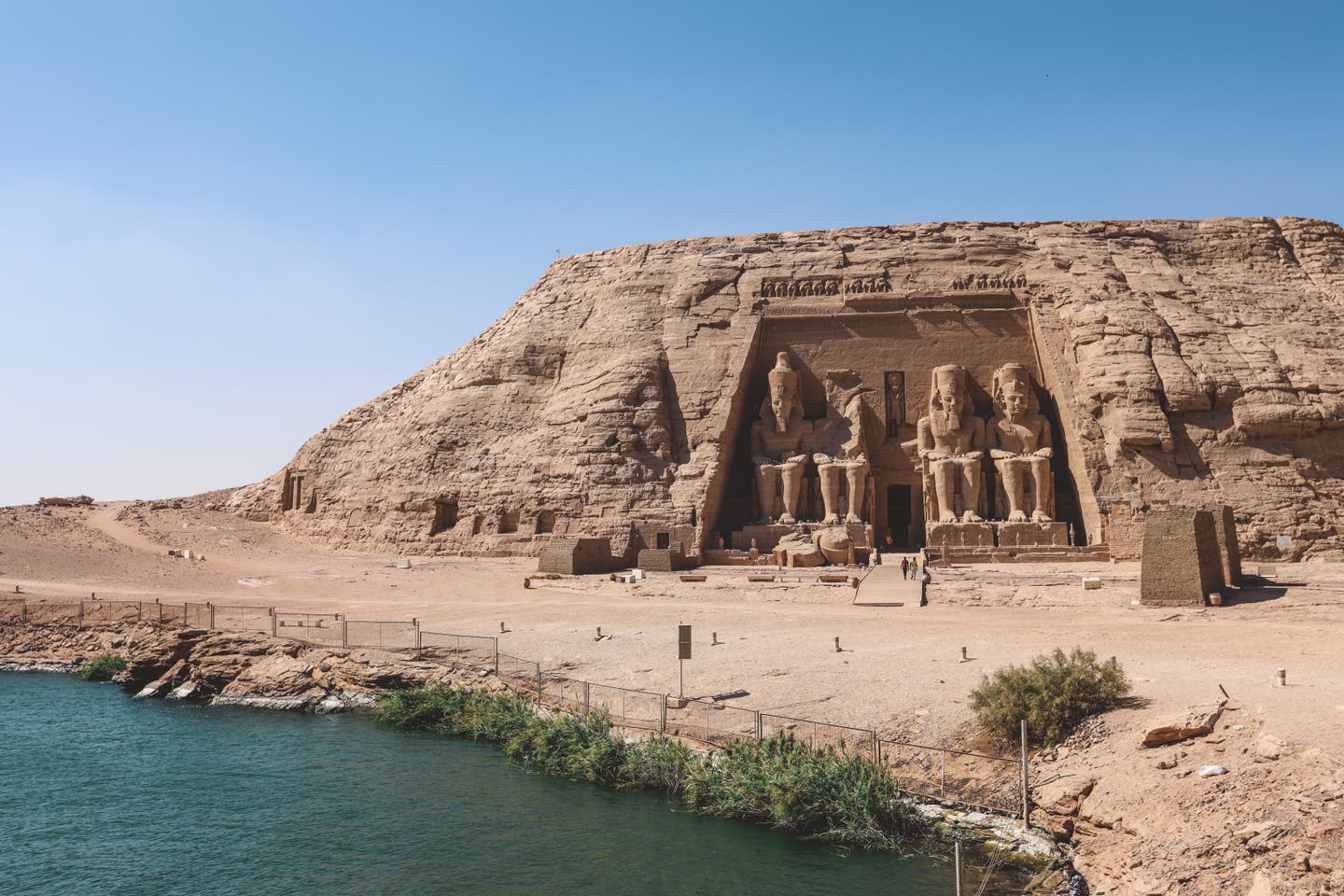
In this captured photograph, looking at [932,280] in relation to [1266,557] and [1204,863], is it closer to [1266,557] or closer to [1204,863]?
[1266,557]

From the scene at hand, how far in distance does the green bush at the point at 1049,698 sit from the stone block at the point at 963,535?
1548 centimetres

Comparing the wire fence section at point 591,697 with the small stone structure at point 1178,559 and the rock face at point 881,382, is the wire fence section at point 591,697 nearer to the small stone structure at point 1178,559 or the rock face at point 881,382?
the small stone structure at point 1178,559

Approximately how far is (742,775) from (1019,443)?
2042cm

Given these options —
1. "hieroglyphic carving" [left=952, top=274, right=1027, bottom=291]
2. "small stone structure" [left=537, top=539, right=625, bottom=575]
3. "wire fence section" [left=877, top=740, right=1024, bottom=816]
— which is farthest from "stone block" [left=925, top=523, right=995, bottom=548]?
"wire fence section" [left=877, top=740, right=1024, bottom=816]

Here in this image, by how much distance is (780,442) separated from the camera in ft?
101

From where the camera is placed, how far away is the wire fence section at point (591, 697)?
1097 centimetres

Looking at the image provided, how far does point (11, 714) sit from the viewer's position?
17406mm

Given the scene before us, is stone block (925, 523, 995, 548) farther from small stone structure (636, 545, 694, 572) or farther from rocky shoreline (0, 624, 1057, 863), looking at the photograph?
rocky shoreline (0, 624, 1057, 863)

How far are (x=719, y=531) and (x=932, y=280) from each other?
10.4m

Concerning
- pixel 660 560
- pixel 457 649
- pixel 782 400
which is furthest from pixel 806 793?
pixel 782 400

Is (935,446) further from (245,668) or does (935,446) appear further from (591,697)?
(245,668)

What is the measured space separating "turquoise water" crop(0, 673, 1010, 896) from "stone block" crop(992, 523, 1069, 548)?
671 inches

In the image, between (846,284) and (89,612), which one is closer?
(89,612)

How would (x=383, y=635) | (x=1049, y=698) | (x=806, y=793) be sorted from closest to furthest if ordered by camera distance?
(x=806, y=793)
(x=1049, y=698)
(x=383, y=635)
